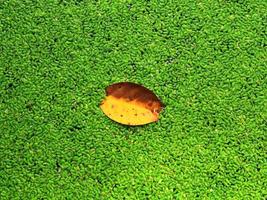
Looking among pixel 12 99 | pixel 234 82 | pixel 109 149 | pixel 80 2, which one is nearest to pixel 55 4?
pixel 80 2

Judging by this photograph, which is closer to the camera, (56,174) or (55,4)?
(56,174)

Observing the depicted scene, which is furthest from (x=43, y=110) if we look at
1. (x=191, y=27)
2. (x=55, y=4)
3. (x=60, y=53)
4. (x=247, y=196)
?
(x=247, y=196)

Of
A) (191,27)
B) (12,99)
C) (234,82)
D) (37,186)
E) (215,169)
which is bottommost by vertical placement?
(37,186)

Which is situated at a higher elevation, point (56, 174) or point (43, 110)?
point (43, 110)

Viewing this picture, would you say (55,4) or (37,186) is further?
(55,4)

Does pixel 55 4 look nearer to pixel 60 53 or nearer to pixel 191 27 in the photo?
pixel 60 53

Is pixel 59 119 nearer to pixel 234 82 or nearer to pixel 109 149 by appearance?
pixel 109 149
